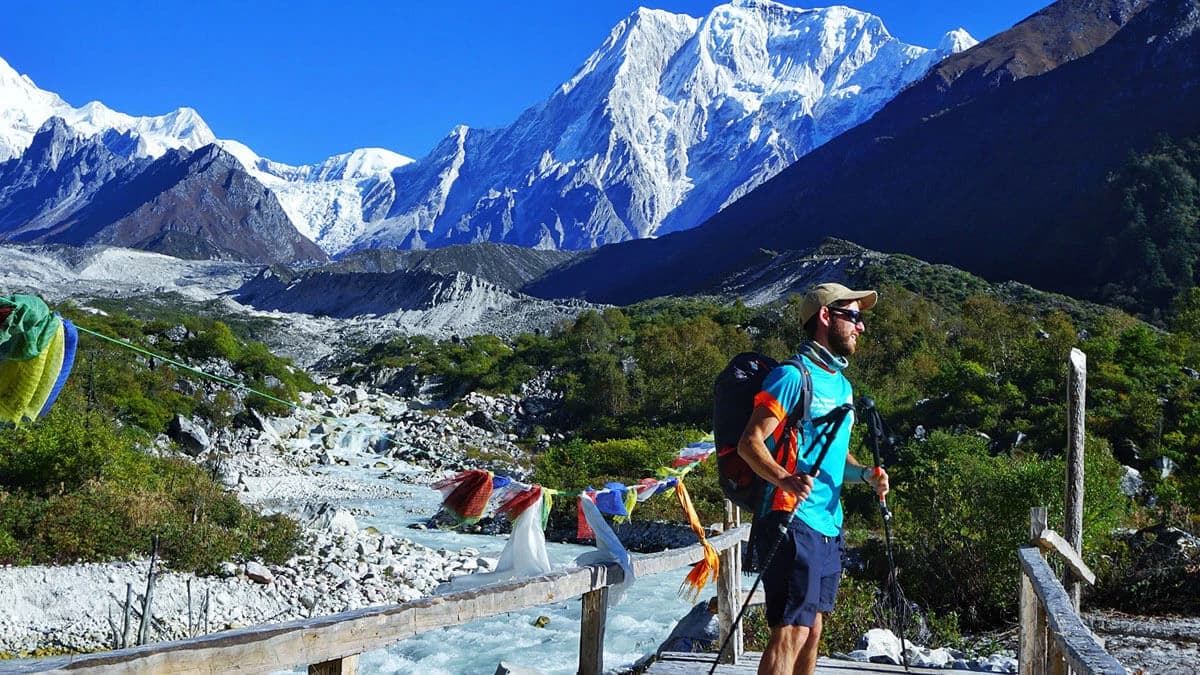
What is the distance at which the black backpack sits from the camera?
3352mm

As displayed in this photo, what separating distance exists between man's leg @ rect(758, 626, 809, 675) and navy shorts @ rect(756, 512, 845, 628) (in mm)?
29

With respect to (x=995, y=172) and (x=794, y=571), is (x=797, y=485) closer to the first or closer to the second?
(x=794, y=571)

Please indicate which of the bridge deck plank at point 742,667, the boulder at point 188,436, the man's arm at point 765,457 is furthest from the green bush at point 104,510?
the man's arm at point 765,457

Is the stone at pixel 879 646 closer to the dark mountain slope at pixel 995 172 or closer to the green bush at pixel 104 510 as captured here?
the green bush at pixel 104 510

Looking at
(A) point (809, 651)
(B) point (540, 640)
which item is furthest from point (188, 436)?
(A) point (809, 651)

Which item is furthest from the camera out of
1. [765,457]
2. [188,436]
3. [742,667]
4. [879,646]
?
[188,436]

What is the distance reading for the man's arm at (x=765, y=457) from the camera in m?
3.19

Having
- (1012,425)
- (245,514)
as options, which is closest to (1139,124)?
(1012,425)

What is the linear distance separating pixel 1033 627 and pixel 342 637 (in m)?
3.54

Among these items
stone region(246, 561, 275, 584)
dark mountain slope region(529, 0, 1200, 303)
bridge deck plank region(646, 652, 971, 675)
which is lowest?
stone region(246, 561, 275, 584)

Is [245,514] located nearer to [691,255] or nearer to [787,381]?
[787,381]

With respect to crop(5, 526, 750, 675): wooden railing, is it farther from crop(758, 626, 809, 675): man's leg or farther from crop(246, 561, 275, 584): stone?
crop(246, 561, 275, 584): stone

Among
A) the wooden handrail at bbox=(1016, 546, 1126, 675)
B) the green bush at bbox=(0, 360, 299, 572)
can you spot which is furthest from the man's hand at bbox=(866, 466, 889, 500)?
the green bush at bbox=(0, 360, 299, 572)

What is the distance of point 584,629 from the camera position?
425 centimetres
